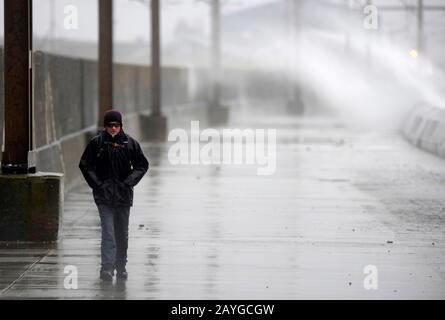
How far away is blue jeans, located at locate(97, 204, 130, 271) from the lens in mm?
12242

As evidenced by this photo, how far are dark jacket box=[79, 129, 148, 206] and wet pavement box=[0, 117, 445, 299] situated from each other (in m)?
0.77

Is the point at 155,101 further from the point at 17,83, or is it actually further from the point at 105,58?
the point at 17,83

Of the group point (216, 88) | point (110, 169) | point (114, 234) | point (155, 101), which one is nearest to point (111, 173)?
point (110, 169)

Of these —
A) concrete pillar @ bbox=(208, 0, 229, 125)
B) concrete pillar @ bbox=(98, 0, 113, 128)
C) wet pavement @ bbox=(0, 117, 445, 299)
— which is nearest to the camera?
wet pavement @ bbox=(0, 117, 445, 299)

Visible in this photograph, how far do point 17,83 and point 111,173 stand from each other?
3.29m

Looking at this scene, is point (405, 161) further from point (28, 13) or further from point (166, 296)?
point (166, 296)

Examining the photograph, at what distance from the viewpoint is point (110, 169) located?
1217cm

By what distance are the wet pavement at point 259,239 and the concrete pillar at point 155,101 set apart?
1032 centimetres

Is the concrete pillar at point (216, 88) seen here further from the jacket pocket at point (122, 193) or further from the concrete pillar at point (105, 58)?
the jacket pocket at point (122, 193)

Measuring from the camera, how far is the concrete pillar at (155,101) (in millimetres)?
37125

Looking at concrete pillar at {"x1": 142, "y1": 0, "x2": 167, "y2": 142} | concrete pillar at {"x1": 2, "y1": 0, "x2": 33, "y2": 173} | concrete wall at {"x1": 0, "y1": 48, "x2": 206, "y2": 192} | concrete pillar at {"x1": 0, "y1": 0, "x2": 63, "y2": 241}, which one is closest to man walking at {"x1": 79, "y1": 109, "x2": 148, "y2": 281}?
concrete pillar at {"x1": 0, "y1": 0, "x2": 63, "y2": 241}

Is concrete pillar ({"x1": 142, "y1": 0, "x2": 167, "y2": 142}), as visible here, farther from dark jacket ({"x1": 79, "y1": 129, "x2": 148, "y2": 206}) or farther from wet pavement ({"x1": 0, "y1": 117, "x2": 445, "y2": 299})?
dark jacket ({"x1": 79, "y1": 129, "x2": 148, "y2": 206})

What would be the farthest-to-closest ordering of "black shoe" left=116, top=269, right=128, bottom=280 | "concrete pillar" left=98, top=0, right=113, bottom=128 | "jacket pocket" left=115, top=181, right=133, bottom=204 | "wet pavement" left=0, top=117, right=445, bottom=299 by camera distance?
1. "concrete pillar" left=98, top=0, right=113, bottom=128
2. "black shoe" left=116, top=269, right=128, bottom=280
3. "jacket pocket" left=115, top=181, right=133, bottom=204
4. "wet pavement" left=0, top=117, right=445, bottom=299

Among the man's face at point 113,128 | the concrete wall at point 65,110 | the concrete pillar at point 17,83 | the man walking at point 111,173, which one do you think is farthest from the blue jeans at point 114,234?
the concrete wall at point 65,110
